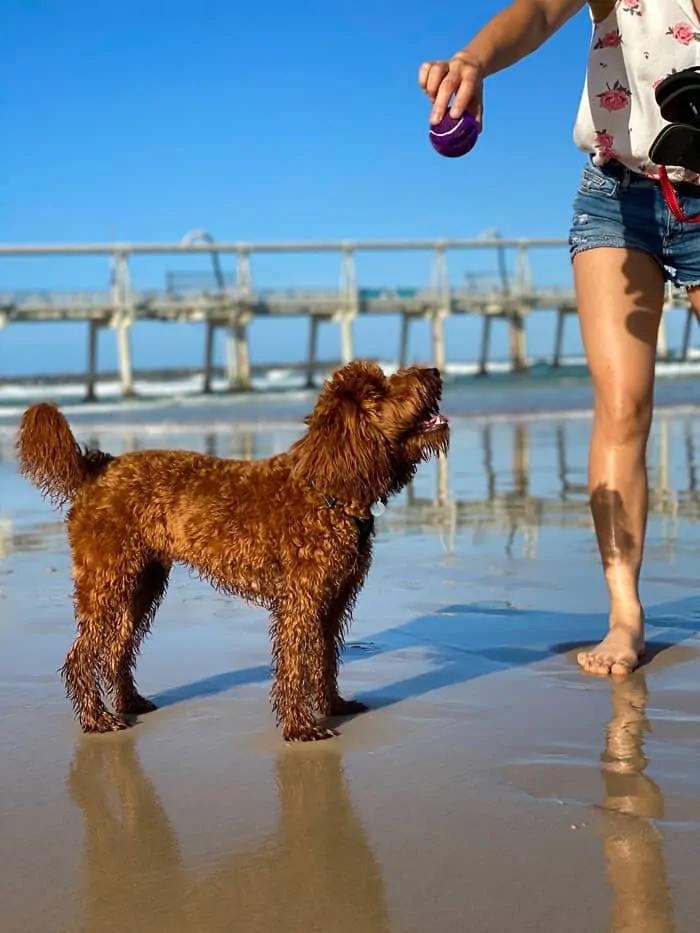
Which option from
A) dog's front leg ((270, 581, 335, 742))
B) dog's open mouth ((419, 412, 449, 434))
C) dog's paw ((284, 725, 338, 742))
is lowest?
dog's paw ((284, 725, 338, 742))

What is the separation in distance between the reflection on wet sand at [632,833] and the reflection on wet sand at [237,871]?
434 millimetres

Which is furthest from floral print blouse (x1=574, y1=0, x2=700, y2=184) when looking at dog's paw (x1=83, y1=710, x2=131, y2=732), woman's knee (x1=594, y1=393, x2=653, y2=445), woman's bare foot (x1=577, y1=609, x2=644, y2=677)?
dog's paw (x1=83, y1=710, x2=131, y2=732)

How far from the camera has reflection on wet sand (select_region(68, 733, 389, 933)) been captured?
1956 millimetres

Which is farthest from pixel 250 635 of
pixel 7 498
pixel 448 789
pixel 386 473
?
pixel 7 498

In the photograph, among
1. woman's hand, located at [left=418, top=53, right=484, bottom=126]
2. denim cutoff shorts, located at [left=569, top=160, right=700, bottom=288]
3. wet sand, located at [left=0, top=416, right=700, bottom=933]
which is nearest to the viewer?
wet sand, located at [left=0, top=416, right=700, bottom=933]

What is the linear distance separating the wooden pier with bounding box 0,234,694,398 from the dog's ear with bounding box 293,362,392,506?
94.5 feet

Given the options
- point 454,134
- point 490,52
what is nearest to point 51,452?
point 454,134

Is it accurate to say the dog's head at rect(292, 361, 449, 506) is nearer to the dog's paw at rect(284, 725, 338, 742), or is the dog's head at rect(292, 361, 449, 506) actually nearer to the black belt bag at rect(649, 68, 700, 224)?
Answer: the dog's paw at rect(284, 725, 338, 742)

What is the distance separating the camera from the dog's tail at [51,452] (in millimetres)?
3299

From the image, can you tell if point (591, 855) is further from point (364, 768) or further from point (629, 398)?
point (629, 398)

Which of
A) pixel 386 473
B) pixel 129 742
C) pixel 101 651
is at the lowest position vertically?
pixel 129 742

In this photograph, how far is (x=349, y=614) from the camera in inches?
134

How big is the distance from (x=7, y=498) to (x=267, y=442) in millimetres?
5540

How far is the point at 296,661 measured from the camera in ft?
10.1
